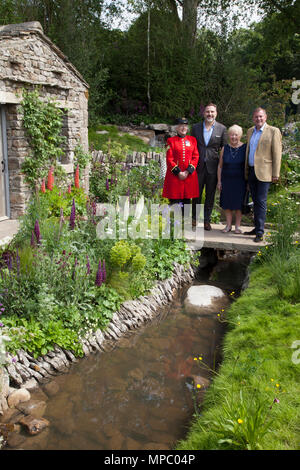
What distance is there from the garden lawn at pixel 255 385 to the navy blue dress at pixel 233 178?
175 centimetres

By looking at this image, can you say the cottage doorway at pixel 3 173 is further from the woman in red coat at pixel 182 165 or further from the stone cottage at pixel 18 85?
the woman in red coat at pixel 182 165

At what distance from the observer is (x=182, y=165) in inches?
268

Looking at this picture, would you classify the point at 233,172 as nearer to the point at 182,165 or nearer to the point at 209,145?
the point at 209,145

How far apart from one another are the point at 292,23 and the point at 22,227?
1606 centimetres

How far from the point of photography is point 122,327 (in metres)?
5.14

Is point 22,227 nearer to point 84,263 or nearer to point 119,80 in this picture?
point 84,263

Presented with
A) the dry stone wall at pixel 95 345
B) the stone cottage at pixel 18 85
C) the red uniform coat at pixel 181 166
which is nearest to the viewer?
the dry stone wall at pixel 95 345

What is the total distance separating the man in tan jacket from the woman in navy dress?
15 cm

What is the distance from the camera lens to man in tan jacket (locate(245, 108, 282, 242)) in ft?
20.1

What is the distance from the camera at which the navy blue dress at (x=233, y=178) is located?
6.50 metres

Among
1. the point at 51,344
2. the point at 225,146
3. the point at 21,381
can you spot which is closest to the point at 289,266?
the point at 225,146

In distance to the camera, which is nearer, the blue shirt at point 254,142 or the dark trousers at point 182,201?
the blue shirt at point 254,142

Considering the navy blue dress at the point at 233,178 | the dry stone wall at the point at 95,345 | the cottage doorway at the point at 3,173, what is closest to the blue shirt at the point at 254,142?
the navy blue dress at the point at 233,178
